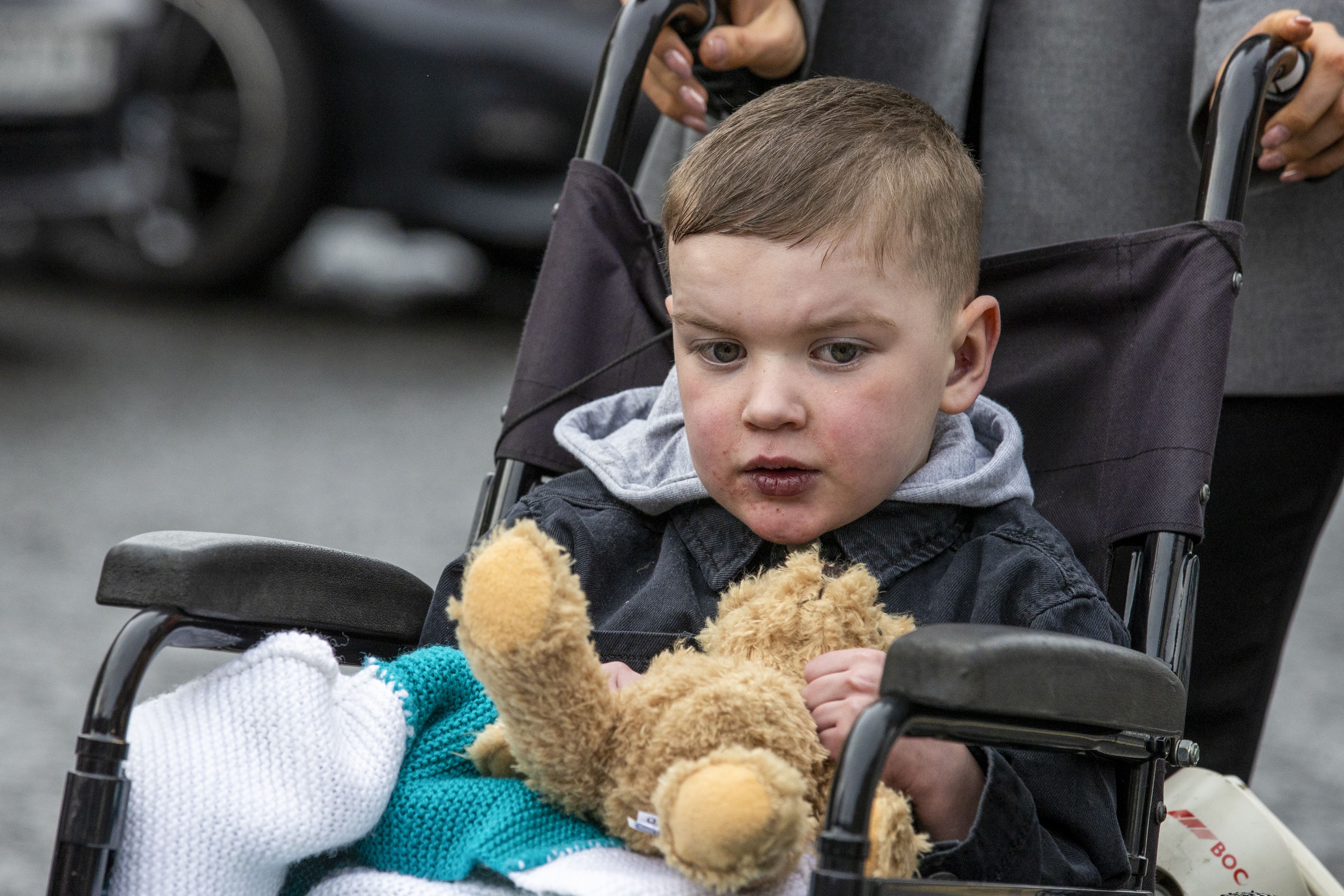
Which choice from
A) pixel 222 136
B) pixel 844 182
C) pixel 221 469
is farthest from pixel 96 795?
pixel 222 136

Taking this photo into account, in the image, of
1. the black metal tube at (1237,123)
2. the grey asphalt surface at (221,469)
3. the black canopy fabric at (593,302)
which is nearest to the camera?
the black metal tube at (1237,123)

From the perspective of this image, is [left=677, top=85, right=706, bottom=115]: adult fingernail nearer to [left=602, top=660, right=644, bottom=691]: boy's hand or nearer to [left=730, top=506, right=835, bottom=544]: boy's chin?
[left=730, top=506, right=835, bottom=544]: boy's chin

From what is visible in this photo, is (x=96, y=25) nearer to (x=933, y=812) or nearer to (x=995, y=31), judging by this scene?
(x=995, y=31)

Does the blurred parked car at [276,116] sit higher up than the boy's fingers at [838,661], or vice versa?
the blurred parked car at [276,116]

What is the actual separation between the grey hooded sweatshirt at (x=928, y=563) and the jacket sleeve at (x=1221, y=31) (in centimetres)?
45

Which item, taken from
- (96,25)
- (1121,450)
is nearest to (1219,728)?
(1121,450)

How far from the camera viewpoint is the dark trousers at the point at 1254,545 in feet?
6.46

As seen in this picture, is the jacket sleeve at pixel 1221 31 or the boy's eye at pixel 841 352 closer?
the boy's eye at pixel 841 352

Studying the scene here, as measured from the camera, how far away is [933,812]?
51.4 inches

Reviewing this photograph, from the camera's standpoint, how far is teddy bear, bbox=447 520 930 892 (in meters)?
1.10

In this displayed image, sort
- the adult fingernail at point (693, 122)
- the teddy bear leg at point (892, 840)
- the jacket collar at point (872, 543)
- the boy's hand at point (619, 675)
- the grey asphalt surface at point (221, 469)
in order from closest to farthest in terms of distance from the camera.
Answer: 1. the teddy bear leg at point (892, 840)
2. the boy's hand at point (619, 675)
3. the jacket collar at point (872, 543)
4. the adult fingernail at point (693, 122)
5. the grey asphalt surface at point (221, 469)

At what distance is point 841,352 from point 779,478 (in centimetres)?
14

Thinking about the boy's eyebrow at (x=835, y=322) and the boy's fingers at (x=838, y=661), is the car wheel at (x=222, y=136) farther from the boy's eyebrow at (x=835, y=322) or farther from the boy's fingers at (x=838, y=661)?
the boy's fingers at (x=838, y=661)

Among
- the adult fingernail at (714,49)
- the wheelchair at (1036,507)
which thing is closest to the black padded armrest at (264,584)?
the wheelchair at (1036,507)
